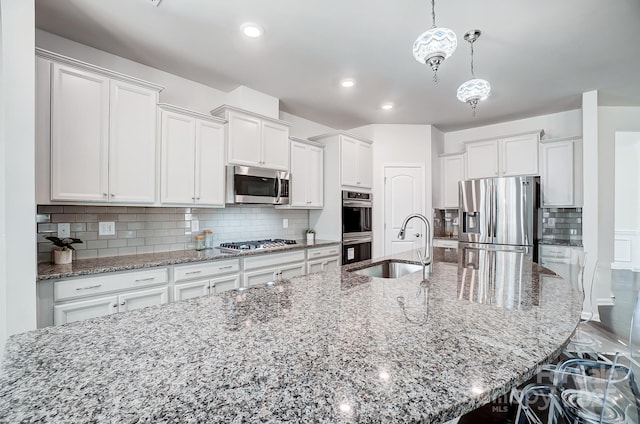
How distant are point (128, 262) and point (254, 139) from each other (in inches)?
67.6

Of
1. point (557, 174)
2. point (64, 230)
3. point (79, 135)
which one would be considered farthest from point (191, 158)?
point (557, 174)

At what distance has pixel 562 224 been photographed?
4.20 metres

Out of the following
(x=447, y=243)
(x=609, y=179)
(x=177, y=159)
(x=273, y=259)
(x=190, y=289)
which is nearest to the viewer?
(x=190, y=289)

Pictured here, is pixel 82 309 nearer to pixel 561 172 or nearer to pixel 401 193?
pixel 401 193

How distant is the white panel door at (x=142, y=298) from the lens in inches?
86.1

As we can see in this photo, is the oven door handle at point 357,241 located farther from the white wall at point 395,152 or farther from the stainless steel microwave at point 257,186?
the stainless steel microwave at point 257,186

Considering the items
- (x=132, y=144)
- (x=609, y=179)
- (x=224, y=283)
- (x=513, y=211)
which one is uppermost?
(x=132, y=144)

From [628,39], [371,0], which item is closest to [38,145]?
[371,0]

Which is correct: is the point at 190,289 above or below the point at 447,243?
below

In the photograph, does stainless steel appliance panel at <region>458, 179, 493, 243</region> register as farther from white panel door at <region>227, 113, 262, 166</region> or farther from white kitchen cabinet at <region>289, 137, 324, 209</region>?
white panel door at <region>227, 113, 262, 166</region>

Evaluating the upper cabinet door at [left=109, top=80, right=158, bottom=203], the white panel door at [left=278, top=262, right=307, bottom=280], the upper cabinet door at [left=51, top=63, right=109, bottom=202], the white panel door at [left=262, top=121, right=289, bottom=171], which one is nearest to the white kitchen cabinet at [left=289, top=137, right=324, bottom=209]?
the white panel door at [left=262, top=121, right=289, bottom=171]

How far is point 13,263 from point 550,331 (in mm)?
2542

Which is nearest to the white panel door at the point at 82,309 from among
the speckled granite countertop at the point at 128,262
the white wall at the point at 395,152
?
the speckled granite countertop at the point at 128,262

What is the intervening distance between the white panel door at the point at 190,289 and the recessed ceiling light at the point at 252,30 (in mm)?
2097
